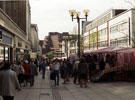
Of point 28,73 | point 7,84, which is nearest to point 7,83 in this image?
point 7,84

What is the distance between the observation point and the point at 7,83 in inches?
321

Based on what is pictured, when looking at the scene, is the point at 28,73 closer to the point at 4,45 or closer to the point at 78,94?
the point at 78,94

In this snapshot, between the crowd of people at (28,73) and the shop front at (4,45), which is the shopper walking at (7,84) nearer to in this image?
the crowd of people at (28,73)

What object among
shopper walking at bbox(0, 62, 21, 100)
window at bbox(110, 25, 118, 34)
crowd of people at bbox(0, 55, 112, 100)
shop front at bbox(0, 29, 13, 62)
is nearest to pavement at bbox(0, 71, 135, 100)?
crowd of people at bbox(0, 55, 112, 100)

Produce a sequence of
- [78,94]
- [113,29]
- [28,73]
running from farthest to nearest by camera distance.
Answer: [113,29] → [28,73] → [78,94]

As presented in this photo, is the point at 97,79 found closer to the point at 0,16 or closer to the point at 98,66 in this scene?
the point at 98,66

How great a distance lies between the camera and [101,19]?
297 feet

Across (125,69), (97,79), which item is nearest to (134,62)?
(125,69)

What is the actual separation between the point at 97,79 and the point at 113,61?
1.98 metres

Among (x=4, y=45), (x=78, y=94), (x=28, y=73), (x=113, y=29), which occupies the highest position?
(x=113, y=29)

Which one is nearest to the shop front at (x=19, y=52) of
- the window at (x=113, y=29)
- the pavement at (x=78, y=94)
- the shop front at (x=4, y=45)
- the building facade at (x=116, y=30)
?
the shop front at (x=4, y=45)

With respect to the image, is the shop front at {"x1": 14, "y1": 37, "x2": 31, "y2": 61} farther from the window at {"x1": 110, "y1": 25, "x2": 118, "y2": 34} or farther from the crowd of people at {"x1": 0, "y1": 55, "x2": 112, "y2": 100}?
the window at {"x1": 110, "y1": 25, "x2": 118, "y2": 34}

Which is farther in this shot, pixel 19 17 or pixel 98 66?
pixel 19 17

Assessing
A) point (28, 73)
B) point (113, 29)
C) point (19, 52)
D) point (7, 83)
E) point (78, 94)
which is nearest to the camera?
point (7, 83)
